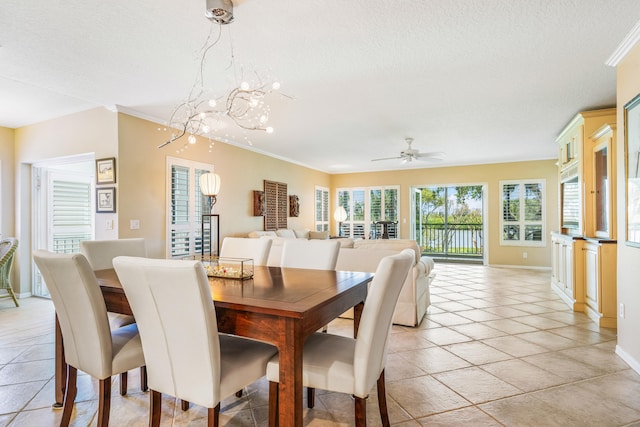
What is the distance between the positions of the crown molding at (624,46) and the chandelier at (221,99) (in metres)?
2.58

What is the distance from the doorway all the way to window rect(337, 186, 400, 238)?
1.23m

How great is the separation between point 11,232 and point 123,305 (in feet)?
15.2

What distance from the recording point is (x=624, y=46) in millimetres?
2652

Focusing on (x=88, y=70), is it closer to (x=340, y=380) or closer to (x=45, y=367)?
(x=45, y=367)

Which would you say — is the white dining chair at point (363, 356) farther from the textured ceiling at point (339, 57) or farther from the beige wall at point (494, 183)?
the beige wall at point (494, 183)

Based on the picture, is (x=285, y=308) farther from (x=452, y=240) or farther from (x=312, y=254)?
(x=452, y=240)

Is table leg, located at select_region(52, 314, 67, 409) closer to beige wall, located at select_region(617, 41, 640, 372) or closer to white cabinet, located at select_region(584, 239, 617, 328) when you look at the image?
beige wall, located at select_region(617, 41, 640, 372)

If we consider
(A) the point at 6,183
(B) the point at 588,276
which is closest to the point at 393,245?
(B) the point at 588,276

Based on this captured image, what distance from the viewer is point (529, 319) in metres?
3.97

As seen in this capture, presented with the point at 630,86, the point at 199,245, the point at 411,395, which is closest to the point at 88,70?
the point at 199,245

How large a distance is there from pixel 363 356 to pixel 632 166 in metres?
2.67

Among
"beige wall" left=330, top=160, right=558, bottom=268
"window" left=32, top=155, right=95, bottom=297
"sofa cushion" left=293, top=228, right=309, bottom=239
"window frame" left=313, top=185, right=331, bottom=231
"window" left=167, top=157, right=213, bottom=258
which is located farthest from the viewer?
"window frame" left=313, top=185, right=331, bottom=231

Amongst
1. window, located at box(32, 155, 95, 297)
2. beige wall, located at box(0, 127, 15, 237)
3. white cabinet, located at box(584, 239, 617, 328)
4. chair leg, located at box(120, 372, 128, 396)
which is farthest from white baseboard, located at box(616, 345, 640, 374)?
beige wall, located at box(0, 127, 15, 237)

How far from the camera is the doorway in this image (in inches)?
393
